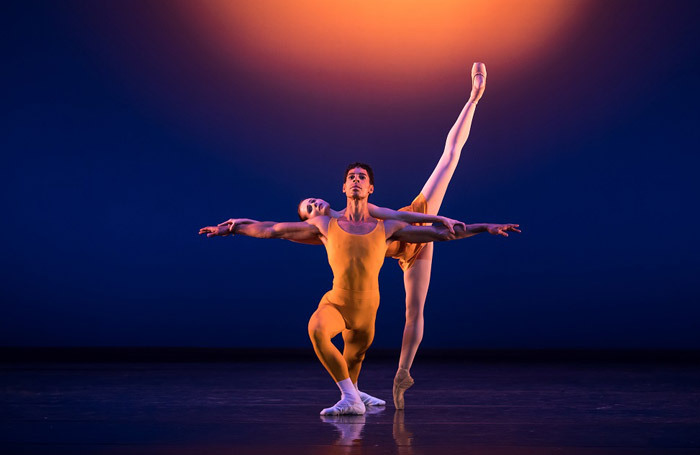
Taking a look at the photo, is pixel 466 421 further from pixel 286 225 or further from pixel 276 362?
pixel 276 362

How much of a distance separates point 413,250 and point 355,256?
1.46ft

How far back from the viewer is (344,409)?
3562 mm

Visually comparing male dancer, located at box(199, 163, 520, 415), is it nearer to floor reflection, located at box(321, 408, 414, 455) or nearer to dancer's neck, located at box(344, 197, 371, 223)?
dancer's neck, located at box(344, 197, 371, 223)

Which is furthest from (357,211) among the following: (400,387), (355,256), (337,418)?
(337,418)

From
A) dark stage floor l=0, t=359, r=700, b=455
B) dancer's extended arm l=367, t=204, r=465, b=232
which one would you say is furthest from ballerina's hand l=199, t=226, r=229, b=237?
dark stage floor l=0, t=359, r=700, b=455

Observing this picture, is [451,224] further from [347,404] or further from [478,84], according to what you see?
[478,84]

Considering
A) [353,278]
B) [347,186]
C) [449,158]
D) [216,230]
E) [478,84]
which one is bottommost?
[353,278]

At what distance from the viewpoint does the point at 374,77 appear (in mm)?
6402

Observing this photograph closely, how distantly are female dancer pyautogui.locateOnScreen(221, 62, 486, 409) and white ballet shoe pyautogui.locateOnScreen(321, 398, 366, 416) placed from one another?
0.93 ft

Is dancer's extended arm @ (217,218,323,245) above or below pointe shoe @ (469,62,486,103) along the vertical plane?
below

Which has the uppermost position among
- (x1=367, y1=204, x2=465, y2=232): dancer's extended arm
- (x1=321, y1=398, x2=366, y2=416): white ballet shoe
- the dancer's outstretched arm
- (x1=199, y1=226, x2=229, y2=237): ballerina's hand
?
the dancer's outstretched arm

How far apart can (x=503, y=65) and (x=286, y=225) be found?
127 inches

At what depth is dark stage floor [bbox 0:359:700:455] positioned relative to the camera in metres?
2.82

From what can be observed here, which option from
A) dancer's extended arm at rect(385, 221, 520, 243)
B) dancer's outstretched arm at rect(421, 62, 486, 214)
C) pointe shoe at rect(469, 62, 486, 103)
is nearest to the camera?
dancer's extended arm at rect(385, 221, 520, 243)
